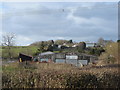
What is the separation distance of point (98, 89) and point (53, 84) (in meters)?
1.58

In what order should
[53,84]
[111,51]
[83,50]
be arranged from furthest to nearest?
[83,50] → [111,51] → [53,84]

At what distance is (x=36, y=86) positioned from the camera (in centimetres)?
577

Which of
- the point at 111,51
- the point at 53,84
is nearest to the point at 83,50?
the point at 111,51

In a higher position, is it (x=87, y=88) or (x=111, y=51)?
(x=111, y=51)

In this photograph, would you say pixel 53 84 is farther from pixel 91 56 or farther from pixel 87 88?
pixel 91 56

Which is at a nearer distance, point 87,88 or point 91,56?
point 87,88

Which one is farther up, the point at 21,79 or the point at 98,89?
the point at 21,79

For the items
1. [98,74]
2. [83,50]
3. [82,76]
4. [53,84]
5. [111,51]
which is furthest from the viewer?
[83,50]

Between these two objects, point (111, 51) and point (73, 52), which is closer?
point (111, 51)

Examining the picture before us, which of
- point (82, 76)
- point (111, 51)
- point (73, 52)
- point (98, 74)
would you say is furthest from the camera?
point (73, 52)

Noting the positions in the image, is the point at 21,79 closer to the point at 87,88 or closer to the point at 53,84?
the point at 53,84

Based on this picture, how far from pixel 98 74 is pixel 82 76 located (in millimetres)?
784

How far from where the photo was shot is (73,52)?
22.1 meters

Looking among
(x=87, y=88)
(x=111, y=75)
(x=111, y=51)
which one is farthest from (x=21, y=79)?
(x=111, y=51)
